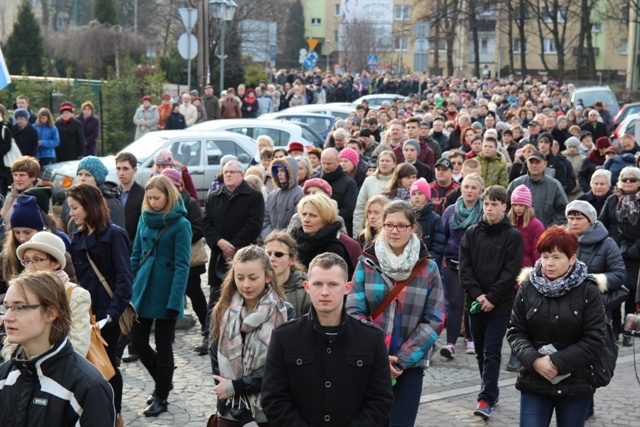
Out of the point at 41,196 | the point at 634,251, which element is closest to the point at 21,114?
the point at 41,196

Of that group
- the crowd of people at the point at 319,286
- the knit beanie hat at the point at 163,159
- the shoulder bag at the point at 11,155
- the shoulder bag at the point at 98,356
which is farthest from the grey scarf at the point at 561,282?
the shoulder bag at the point at 11,155

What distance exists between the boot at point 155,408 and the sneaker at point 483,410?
8.22ft

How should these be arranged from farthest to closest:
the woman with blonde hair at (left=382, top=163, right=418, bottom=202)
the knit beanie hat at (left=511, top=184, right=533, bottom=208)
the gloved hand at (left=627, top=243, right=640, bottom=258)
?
1. the woman with blonde hair at (left=382, top=163, right=418, bottom=202)
2. the gloved hand at (left=627, top=243, right=640, bottom=258)
3. the knit beanie hat at (left=511, top=184, right=533, bottom=208)

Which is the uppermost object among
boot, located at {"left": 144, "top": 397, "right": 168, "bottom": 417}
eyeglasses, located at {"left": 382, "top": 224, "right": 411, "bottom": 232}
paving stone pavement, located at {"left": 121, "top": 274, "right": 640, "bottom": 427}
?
eyeglasses, located at {"left": 382, "top": 224, "right": 411, "bottom": 232}

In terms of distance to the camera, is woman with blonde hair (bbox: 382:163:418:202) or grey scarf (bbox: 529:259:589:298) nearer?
grey scarf (bbox: 529:259:589:298)

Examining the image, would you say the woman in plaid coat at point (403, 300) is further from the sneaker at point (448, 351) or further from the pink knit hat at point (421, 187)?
the sneaker at point (448, 351)

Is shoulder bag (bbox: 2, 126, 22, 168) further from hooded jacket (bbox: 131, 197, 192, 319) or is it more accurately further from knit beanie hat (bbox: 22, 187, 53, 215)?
knit beanie hat (bbox: 22, 187, 53, 215)

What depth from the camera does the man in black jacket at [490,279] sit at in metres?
8.69

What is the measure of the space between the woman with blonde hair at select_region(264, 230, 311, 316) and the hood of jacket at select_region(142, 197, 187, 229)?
6.43ft

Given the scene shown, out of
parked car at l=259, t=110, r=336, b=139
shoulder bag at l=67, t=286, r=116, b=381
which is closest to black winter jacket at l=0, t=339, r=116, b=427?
shoulder bag at l=67, t=286, r=116, b=381

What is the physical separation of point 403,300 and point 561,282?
0.96 metres

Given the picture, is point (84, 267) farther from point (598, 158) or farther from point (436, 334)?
point (598, 158)

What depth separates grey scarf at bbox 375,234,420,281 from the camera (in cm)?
659

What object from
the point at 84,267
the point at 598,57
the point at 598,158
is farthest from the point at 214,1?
the point at 598,57
